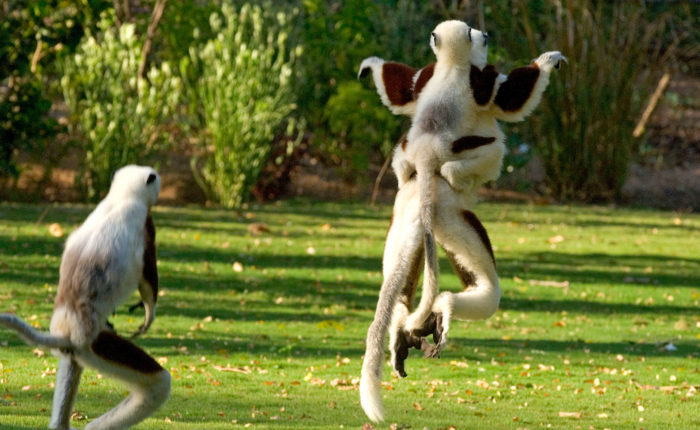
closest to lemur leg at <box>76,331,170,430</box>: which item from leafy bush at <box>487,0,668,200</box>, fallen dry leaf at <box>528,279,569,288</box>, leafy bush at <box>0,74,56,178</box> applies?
fallen dry leaf at <box>528,279,569,288</box>

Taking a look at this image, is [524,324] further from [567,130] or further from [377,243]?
[567,130]

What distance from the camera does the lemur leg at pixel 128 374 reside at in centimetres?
507

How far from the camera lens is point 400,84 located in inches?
236

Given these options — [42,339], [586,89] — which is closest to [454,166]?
[42,339]

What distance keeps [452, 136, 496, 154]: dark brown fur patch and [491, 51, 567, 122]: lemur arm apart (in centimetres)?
15

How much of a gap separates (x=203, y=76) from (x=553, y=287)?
8921mm

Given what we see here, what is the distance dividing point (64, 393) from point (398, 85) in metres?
2.14

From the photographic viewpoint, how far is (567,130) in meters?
22.6

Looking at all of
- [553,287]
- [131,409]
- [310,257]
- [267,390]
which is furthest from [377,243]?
[131,409]

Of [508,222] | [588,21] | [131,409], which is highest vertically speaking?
[588,21]

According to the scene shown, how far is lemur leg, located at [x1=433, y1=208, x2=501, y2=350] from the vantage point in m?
5.64

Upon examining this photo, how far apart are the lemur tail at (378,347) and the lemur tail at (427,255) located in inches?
4.5

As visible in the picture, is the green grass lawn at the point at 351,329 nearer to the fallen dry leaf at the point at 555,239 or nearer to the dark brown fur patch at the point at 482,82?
the fallen dry leaf at the point at 555,239

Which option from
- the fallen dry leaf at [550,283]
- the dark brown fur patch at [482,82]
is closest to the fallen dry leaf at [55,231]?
the fallen dry leaf at [550,283]
